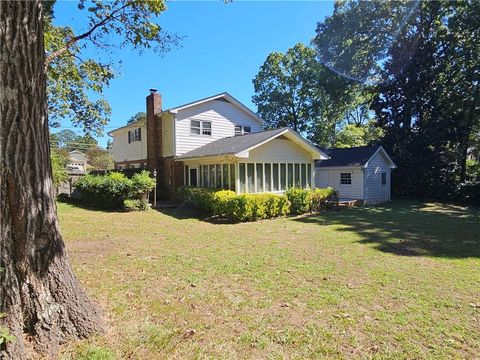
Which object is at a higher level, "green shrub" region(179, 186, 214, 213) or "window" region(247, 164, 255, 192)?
"window" region(247, 164, 255, 192)

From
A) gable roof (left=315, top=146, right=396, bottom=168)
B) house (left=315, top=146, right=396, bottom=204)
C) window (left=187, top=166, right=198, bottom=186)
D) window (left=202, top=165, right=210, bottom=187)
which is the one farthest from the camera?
gable roof (left=315, top=146, right=396, bottom=168)

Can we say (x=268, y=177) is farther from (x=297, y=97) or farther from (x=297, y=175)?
(x=297, y=97)

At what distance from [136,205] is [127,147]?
1050cm

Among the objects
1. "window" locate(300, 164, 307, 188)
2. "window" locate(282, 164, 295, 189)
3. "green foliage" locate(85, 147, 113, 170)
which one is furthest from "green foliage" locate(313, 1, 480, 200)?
"green foliage" locate(85, 147, 113, 170)

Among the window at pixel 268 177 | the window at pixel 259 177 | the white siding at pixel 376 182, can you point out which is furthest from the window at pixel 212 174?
the white siding at pixel 376 182

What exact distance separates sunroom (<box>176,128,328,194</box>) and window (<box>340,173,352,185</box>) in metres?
3.93

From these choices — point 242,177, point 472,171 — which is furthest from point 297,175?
point 472,171

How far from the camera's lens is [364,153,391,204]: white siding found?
19.6 meters

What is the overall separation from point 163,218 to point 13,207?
10.3 meters

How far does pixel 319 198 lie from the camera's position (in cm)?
1571

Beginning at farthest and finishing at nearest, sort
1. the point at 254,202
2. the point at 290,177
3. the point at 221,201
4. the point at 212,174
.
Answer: the point at 290,177 → the point at 212,174 → the point at 221,201 → the point at 254,202

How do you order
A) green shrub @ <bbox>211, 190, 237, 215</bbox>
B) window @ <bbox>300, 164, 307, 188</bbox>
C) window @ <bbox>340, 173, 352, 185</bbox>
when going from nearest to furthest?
green shrub @ <bbox>211, 190, 237, 215</bbox>
window @ <bbox>300, 164, 307, 188</bbox>
window @ <bbox>340, 173, 352, 185</bbox>

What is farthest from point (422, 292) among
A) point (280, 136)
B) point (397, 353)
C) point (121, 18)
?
point (280, 136)

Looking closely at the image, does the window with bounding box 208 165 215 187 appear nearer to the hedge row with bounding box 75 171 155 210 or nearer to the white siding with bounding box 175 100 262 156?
the white siding with bounding box 175 100 262 156
